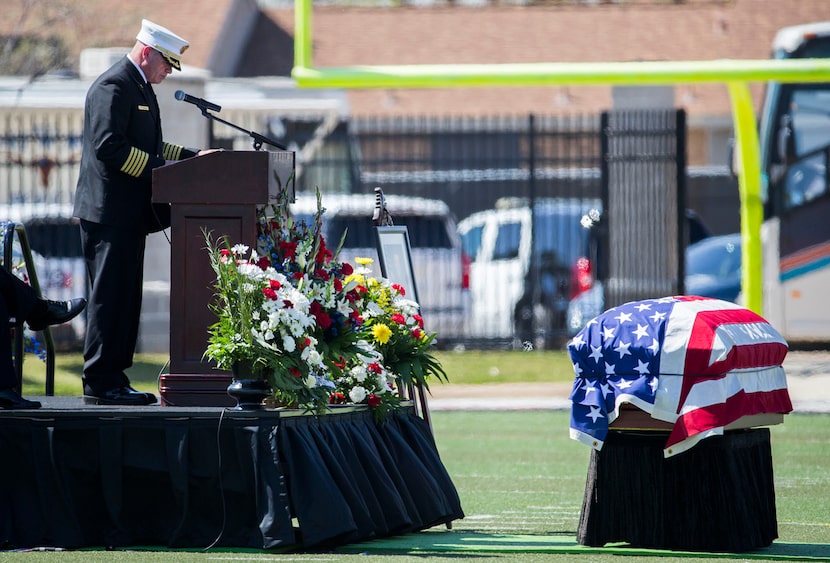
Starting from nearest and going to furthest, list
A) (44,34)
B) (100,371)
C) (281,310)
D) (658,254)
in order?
(281,310) → (100,371) → (658,254) → (44,34)

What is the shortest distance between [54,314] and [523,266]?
1525cm

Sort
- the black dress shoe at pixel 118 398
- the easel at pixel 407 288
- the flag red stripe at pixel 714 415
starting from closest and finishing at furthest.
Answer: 1. the flag red stripe at pixel 714 415
2. the black dress shoe at pixel 118 398
3. the easel at pixel 407 288

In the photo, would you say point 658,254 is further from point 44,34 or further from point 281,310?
point 44,34

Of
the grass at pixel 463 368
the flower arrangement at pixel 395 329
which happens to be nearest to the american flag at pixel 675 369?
the flower arrangement at pixel 395 329

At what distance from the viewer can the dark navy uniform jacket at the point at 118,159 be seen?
7812 mm

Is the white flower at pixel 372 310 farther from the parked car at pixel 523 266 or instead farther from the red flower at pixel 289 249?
the parked car at pixel 523 266

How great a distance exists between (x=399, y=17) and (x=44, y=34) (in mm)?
10060

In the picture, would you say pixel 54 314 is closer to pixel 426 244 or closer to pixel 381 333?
pixel 381 333

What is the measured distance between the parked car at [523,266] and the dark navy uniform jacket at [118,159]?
1387 cm

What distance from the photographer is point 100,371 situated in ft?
26.1

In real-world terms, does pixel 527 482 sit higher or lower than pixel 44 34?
lower

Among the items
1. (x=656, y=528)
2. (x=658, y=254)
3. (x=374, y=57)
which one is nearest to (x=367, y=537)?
(x=656, y=528)

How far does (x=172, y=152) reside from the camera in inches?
334

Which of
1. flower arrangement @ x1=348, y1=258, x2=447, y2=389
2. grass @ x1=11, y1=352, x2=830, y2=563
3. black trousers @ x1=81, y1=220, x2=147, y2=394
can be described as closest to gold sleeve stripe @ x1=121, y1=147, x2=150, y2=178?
black trousers @ x1=81, y1=220, x2=147, y2=394
